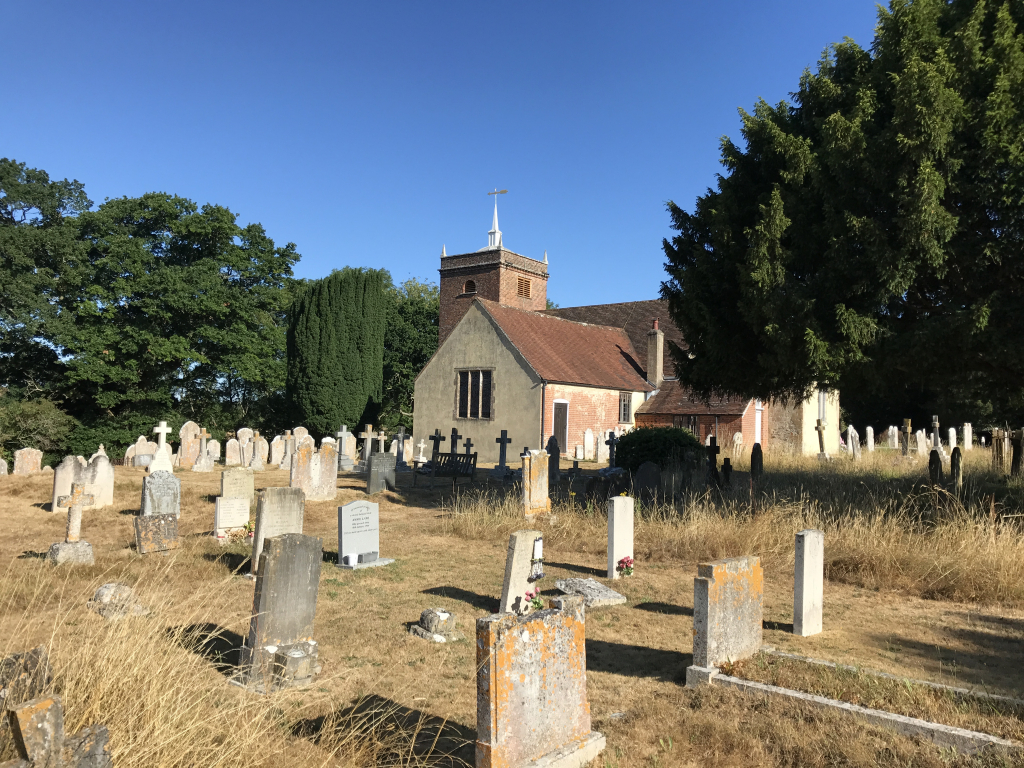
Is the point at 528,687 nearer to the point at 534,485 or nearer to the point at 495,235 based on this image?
the point at 534,485

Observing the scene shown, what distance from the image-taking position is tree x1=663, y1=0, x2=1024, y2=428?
10.0m

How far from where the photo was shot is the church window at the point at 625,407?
32219 mm

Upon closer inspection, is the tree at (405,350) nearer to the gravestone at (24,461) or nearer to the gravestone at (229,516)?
the gravestone at (24,461)

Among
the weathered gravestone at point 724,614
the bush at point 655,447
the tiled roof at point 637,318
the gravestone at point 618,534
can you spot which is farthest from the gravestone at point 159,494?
the tiled roof at point 637,318

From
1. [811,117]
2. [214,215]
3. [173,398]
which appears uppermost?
[214,215]

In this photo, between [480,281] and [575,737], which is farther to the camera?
[480,281]

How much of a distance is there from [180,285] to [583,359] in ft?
56.7

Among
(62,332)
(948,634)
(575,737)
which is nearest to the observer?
(575,737)

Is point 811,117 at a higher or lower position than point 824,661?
higher

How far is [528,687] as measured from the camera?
13.4 feet

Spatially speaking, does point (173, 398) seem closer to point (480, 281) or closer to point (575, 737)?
point (480, 281)

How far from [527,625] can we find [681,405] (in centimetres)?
2831

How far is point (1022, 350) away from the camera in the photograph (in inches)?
381

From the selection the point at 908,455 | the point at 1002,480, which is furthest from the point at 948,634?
the point at 908,455
